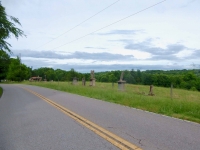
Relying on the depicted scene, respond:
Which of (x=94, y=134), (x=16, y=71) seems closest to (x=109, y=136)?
(x=94, y=134)

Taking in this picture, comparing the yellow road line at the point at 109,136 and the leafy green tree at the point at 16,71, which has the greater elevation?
the leafy green tree at the point at 16,71

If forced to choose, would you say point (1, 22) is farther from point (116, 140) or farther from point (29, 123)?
point (116, 140)

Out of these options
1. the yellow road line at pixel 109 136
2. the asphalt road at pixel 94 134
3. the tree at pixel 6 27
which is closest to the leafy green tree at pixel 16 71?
the tree at pixel 6 27

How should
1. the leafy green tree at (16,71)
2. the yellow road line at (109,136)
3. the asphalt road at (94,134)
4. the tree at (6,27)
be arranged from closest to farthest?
the yellow road line at (109,136) < the asphalt road at (94,134) < the tree at (6,27) < the leafy green tree at (16,71)

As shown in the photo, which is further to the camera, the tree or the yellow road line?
the tree

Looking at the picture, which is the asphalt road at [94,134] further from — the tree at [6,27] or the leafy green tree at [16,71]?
the leafy green tree at [16,71]

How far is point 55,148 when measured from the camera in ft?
14.8

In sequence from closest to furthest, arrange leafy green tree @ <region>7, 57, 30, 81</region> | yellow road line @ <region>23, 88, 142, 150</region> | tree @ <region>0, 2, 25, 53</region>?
1. yellow road line @ <region>23, 88, 142, 150</region>
2. tree @ <region>0, 2, 25, 53</region>
3. leafy green tree @ <region>7, 57, 30, 81</region>

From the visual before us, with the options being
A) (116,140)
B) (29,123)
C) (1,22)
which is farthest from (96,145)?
(1,22)

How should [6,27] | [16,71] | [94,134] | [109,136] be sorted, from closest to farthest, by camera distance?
[109,136] < [94,134] < [6,27] < [16,71]

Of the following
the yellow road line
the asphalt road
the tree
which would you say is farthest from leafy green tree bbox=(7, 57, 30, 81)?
the yellow road line

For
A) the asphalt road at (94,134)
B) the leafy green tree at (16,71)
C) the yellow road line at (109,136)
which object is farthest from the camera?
the leafy green tree at (16,71)

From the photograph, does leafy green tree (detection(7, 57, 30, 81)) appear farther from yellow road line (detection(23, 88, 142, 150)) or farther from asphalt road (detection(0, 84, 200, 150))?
yellow road line (detection(23, 88, 142, 150))

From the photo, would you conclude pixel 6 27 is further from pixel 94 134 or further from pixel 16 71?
pixel 16 71
